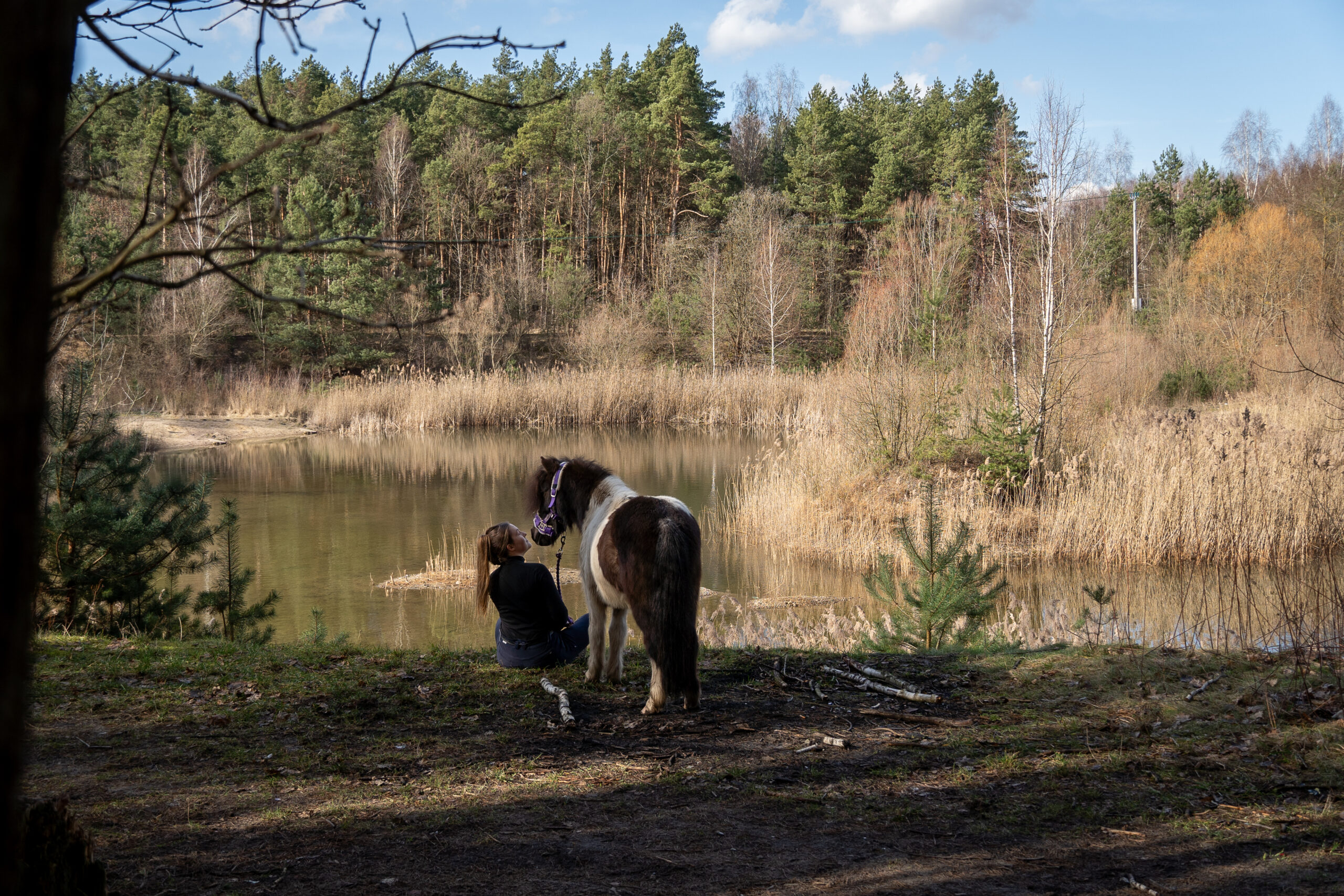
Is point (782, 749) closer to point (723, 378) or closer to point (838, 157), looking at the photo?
point (723, 378)

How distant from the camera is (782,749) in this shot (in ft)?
13.9

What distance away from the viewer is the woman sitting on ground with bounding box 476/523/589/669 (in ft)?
18.8

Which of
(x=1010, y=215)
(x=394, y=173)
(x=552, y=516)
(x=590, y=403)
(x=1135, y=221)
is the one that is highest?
(x=394, y=173)

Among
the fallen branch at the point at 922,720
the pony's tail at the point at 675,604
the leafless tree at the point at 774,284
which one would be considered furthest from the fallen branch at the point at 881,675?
Answer: the leafless tree at the point at 774,284

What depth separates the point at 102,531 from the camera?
718 cm

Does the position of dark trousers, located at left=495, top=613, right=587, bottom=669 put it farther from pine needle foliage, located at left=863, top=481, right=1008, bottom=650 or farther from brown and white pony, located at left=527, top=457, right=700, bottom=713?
pine needle foliage, located at left=863, top=481, right=1008, bottom=650

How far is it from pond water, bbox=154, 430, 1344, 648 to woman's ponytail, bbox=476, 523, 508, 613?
2.92 meters

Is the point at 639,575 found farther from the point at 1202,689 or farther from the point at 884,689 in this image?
the point at 1202,689

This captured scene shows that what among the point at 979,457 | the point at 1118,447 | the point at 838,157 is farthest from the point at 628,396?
the point at 838,157

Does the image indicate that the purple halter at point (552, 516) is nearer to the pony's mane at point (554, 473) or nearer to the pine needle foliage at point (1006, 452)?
the pony's mane at point (554, 473)

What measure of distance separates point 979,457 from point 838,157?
33.5 metres

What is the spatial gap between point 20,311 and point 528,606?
4948 mm

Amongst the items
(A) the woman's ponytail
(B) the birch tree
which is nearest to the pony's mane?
(A) the woman's ponytail

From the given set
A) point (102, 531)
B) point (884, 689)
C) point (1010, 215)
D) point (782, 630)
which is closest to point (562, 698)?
point (884, 689)
